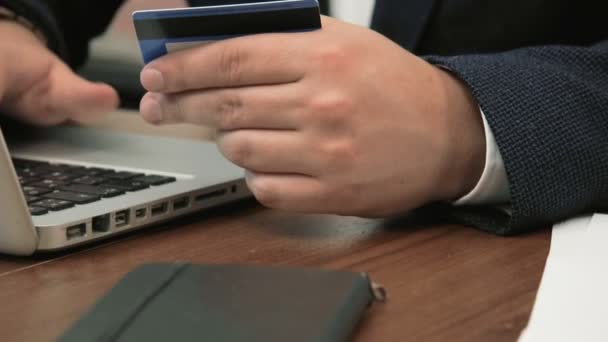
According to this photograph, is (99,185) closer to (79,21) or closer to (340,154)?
(340,154)

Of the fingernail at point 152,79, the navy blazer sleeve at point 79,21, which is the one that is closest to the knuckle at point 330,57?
the fingernail at point 152,79

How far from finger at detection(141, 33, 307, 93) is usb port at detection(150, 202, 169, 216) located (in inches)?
3.0

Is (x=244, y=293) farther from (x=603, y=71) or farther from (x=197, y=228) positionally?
(x=603, y=71)

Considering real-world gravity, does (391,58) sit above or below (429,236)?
above

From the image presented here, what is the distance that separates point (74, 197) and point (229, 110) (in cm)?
12

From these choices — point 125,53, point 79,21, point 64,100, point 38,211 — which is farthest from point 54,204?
point 125,53

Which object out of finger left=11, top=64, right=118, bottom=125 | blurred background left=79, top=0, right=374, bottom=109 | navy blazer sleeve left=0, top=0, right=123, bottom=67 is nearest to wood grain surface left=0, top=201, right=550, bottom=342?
finger left=11, top=64, right=118, bottom=125

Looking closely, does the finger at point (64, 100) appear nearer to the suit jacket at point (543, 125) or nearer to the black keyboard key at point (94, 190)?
the black keyboard key at point (94, 190)

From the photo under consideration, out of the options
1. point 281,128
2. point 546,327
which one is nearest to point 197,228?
point 281,128

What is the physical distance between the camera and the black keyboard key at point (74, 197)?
0.49 meters

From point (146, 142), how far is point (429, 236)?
302mm

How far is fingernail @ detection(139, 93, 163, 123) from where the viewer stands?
0.52 m

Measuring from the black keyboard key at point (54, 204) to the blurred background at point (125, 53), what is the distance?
609 millimetres

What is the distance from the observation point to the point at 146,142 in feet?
2.25
